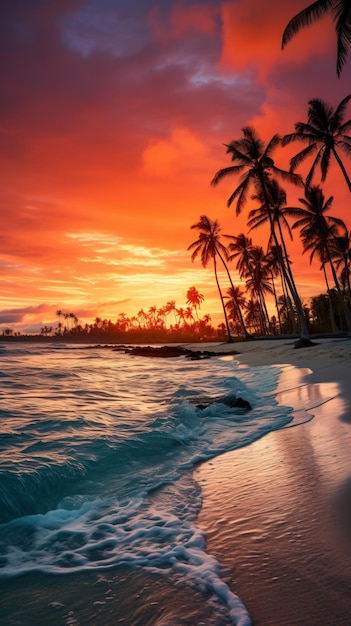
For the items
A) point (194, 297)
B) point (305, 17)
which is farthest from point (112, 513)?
point (194, 297)

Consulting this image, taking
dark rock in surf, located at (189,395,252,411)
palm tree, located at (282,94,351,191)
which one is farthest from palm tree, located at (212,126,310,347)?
dark rock in surf, located at (189,395,252,411)

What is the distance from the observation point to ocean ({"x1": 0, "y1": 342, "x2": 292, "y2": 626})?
2074mm

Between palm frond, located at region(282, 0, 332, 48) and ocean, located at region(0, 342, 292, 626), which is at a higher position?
palm frond, located at region(282, 0, 332, 48)

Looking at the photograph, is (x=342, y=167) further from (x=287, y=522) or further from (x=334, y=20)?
(x=287, y=522)

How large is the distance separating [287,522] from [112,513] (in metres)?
1.57

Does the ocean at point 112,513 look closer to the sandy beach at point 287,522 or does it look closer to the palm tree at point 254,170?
the sandy beach at point 287,522

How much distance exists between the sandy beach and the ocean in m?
0.14

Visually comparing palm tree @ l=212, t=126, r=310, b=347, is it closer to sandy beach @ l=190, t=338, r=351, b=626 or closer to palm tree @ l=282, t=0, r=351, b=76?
palm tree @ l=282, t=0, r=351, b=76

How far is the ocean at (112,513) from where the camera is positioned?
2.07 meters

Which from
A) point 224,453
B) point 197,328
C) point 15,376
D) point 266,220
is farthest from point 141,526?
point 197,328

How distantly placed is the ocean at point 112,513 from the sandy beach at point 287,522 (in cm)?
14

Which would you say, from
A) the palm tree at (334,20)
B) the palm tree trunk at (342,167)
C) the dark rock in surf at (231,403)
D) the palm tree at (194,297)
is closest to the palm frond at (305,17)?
the palm tree at (334,20)

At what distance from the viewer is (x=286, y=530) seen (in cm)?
262

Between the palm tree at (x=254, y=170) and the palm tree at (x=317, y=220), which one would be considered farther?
the palm tree at (x=317, y=220)
